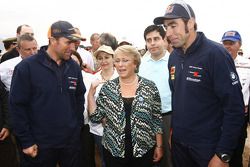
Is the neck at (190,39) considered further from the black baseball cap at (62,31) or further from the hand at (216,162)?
the black baseball cap at (62,31)

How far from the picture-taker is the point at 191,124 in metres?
2.67

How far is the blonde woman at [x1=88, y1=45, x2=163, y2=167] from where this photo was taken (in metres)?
2.95

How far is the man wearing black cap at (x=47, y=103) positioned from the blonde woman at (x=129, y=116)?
38 centimetres

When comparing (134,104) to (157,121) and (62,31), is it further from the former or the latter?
(62,31)

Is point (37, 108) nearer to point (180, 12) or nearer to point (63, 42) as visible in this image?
point (63, 42)

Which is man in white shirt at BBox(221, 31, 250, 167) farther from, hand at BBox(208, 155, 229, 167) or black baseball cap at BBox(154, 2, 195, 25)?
black baseball cap at BBox(154, 2, 195, 25)

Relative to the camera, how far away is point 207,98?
8.37ft

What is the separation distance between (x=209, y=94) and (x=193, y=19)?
0.73m

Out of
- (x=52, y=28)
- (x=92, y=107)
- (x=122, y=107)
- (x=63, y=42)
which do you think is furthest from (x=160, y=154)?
(x=52, y=28)

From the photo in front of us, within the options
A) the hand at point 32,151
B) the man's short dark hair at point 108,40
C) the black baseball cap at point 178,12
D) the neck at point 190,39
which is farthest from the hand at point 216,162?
the man's short dark hair at point 108,40

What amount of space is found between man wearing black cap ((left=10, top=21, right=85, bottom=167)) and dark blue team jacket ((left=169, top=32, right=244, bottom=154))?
1.20 m

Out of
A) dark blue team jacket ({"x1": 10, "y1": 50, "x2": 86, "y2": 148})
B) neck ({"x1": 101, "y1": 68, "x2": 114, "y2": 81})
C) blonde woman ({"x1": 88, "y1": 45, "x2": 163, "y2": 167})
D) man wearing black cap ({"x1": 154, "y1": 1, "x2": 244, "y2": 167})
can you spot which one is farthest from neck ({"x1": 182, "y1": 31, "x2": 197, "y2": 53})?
neck ({"x1": 101, "y1": 68, "x2": 114, "y2": 81})

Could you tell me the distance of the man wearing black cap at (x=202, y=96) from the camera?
2.40m

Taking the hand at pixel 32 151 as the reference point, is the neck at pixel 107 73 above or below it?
above
